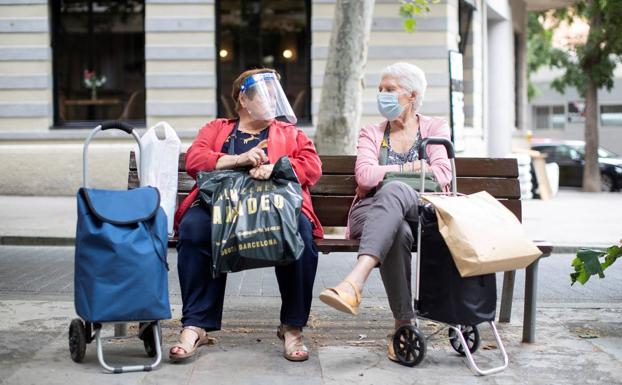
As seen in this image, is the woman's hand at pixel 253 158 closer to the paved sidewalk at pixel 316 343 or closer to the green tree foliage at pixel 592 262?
the paved sidewalk at pixel 316 343

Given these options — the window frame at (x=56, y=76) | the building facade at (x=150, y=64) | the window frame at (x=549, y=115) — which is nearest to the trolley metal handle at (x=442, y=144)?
the building facade at (x=150, y=64)

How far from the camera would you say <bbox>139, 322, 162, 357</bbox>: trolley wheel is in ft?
15.5

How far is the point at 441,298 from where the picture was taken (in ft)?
15.7

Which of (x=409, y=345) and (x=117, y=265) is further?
(x=409, y=345)

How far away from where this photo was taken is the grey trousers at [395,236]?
480 cm

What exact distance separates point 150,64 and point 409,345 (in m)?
12.7

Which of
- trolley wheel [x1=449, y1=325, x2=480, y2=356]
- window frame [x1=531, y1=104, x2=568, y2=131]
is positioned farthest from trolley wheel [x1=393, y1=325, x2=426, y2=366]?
window frame [x1=531, y1=104, x2=568, y2=131]

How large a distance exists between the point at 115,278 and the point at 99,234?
0.72 feet

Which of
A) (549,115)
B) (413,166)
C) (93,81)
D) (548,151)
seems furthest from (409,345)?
(549,115)

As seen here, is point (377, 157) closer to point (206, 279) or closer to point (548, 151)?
point (206, 279)

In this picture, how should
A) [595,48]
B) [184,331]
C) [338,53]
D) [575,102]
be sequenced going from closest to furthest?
[184,331] < [338,53] < [595,48] < [575,102]

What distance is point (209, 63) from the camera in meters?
16.7

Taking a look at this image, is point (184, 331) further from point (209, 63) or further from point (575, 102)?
point (575, 102)

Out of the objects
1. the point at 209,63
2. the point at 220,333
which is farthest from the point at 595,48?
the point at 220,333
